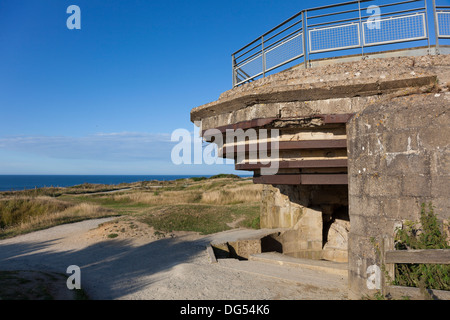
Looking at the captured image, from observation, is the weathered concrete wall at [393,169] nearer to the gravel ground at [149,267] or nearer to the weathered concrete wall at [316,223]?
the gravel ground at [149,267]

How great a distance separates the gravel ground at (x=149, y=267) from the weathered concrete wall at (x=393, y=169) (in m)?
1.01

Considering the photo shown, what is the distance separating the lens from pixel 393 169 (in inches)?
145

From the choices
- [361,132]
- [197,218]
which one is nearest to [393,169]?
[361,132]

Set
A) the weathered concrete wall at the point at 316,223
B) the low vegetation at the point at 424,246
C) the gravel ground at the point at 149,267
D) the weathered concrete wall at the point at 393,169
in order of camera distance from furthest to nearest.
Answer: the weathered concrete wall at the point at 316,223 → the gravel ground at the point at 149,267 → the weathered concrete wall at the point at 393,169 → the low vegetation at the point at 424,246

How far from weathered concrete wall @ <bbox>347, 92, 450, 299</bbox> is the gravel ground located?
1.01 metres

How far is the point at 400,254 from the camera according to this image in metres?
3.20

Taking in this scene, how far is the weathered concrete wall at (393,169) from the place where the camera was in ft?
11.2

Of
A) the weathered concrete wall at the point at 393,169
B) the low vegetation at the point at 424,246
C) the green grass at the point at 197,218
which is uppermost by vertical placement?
the weathered concrete wall at the point at 393,169

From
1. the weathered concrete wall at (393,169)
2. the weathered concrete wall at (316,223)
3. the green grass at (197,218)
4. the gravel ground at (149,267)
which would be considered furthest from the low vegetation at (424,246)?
the green grass at (197,218)

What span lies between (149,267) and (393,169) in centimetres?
497

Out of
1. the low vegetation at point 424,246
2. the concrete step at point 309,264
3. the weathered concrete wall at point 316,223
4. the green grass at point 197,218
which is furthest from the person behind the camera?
the green grass at point 197,218

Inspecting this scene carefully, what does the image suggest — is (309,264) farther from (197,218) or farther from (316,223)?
(197,218)
